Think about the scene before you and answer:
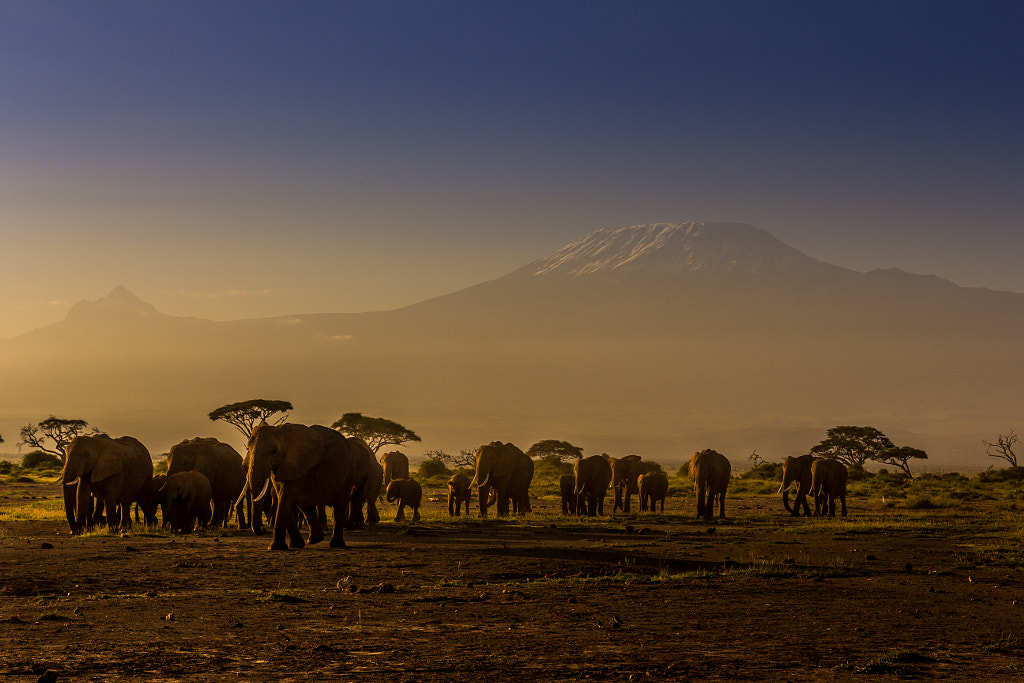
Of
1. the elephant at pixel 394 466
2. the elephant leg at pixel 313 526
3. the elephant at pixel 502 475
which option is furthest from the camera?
the elephant at pixel 394 466

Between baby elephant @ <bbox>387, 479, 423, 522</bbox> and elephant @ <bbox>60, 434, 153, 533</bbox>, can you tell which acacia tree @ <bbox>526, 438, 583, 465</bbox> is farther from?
elephant @ <bbox>60, 434, 153, 533</bbox>

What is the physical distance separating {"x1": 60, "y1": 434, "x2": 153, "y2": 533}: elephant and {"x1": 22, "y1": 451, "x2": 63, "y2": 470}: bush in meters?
69.6

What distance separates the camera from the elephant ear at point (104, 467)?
93.8 ft

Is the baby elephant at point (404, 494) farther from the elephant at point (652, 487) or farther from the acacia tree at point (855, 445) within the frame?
the acacia tree at point (855, 445)

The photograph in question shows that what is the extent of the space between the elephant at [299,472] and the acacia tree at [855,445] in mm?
93512

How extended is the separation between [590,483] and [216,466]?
16.4m

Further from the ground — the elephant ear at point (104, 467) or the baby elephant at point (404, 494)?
the elephant ear at point (104, 467)

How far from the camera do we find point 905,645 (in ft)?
43.0

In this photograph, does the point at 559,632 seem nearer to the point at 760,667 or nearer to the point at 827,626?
the point at 760,667

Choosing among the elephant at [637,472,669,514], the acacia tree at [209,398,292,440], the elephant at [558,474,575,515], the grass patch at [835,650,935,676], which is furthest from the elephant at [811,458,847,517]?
the acacia tree at [209,398,292,440]

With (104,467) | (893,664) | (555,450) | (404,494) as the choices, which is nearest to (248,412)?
(555,450)

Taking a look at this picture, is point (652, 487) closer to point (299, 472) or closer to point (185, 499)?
point (185, 499)

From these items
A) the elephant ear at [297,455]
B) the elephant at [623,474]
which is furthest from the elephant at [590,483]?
the elephant ear at [297,455]

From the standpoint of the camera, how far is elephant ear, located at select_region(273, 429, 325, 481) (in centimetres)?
2397
